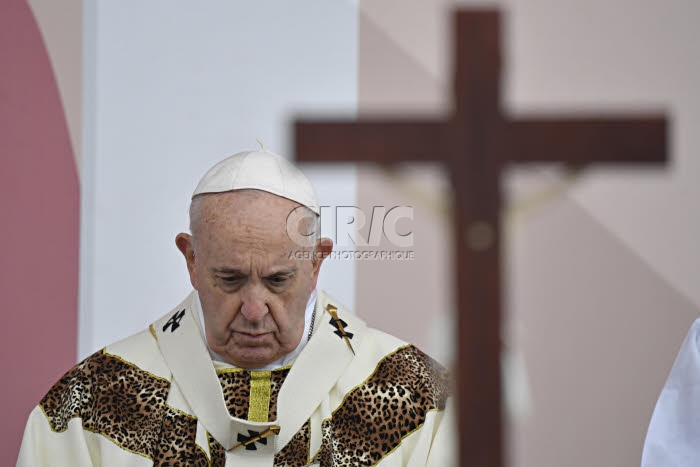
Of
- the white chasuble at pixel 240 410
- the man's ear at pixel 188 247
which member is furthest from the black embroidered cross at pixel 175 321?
the man's ear at pixel 188 247

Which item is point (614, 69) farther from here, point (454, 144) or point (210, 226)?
point (454, 144)

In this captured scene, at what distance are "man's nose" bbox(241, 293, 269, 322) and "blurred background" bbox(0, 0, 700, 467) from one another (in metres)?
1.39

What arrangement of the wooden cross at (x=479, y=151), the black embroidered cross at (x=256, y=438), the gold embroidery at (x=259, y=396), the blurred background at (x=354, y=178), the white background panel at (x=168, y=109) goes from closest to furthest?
1. the wooden cross at (x=479, y=151)
2. the black embroidered cross at (x=256, y=438)
3. the gold embroidery at (x=259, y=396)
4. the blurred background at (x=354, y=178)
5. the white background panel at (x=168, y=109)

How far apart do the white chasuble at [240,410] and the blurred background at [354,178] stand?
104 cm

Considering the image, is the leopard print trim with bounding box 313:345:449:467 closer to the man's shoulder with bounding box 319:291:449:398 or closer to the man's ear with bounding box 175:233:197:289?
the man's shoulder with bounding box 319:291:449:398

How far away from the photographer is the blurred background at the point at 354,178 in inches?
197

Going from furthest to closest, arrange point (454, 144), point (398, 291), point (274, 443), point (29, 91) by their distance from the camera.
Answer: point (398, 291) < point (29, 91) < point (274, 443) < point (454, 144)

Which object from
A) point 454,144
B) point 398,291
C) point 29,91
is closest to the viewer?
point 454,144

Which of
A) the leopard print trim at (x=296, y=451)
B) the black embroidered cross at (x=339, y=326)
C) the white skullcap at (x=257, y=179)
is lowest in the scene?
the leopard print trim at (x=296, y=451)

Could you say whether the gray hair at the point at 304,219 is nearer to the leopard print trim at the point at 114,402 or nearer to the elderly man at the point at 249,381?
the elderly man at the point at 249,381

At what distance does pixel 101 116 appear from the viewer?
5.45m

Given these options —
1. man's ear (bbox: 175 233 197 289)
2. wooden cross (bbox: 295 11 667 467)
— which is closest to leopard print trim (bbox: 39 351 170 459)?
man's ear (bbox: 175 233 197 289)

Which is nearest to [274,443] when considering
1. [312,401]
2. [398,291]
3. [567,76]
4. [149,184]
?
[312,401]

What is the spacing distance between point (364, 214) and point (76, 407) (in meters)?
1.99
